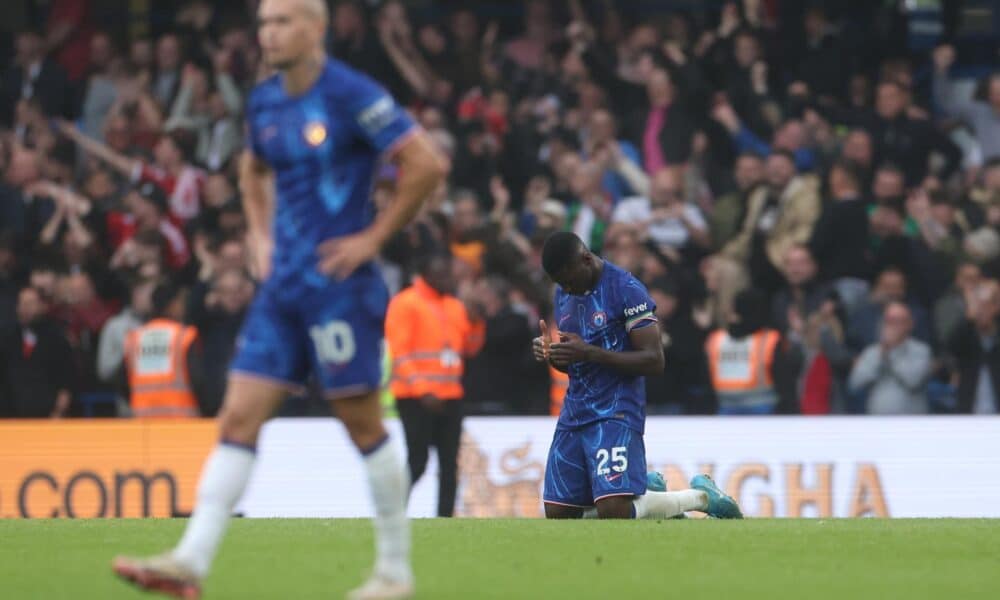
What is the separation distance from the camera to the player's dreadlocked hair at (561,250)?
36.5ft

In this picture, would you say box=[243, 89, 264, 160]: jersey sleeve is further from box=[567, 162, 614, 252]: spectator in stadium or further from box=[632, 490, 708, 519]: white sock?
box=[567, 162, 614, 252]: spectator in stadium

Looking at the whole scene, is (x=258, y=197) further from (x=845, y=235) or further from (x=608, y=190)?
(x=608, y=190)

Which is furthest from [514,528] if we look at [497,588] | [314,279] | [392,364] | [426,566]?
[392,364]

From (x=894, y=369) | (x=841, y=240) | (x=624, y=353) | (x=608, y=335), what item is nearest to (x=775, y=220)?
(x=841, y=240)

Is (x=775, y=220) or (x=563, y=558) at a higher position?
(x=775, y=220)

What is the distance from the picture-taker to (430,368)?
15547mm

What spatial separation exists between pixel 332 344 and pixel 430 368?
811 centimetres

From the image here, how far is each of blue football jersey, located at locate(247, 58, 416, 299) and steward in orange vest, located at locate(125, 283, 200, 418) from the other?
9.42m

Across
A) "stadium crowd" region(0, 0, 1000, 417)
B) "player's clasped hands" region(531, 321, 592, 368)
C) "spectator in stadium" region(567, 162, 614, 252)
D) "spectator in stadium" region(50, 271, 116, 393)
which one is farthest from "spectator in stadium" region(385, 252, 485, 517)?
"player's clasped hands" region(531, 321, 592, 368)

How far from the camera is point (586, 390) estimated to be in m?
11.4

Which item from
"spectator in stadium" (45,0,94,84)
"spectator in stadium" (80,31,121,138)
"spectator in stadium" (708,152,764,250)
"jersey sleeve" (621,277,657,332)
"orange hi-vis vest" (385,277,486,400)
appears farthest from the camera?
"spectator in stadium" (45,0,94,84)

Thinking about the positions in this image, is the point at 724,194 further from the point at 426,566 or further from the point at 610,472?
the point at 426,566

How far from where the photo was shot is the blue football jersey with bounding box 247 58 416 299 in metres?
7.46

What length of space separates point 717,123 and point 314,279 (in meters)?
12.2
